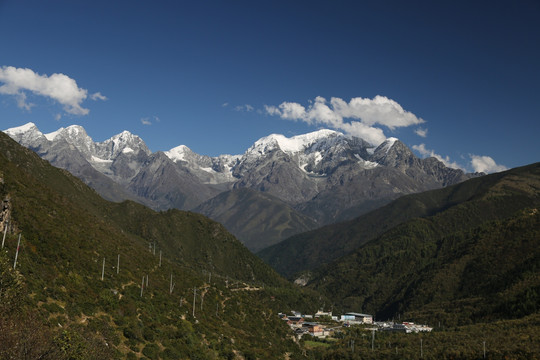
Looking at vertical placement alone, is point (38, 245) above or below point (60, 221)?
below

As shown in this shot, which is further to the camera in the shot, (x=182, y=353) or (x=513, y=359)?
(x=513, y=359)

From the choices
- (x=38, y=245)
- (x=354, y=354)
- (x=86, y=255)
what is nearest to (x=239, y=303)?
(x=354, y=354)

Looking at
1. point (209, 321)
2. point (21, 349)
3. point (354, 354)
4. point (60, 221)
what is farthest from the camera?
point (354, 354)

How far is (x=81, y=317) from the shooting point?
7288 cm

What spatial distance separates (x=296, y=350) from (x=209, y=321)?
37808 millimetres

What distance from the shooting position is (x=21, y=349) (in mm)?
42062

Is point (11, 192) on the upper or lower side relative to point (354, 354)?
upper

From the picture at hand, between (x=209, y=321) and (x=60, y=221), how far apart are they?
4321 cm

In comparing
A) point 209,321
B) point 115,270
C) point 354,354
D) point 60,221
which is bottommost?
point 354,354

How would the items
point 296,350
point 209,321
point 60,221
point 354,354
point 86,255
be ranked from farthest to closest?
point 354,354, point 296,350, point 209,321, point 60,221, point 86,255

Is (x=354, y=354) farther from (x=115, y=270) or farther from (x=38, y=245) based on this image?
(x=38, y=245)

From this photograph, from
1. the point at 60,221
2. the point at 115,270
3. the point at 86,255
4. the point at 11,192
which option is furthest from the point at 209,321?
the point at 11,192

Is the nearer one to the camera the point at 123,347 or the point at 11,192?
the point at 123,347

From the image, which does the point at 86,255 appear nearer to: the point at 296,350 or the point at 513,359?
the point at 296,350
